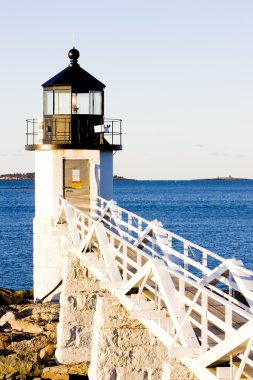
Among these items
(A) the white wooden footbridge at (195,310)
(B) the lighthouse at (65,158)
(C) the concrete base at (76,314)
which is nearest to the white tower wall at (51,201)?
(B) the lighthouse at (65,158)

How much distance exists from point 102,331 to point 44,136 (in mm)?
10432

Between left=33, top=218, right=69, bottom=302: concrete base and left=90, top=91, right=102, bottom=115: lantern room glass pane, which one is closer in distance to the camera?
left=33, top=218, right=69, bottom=302: concrete base

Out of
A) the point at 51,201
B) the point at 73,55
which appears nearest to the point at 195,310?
the point at 51,201

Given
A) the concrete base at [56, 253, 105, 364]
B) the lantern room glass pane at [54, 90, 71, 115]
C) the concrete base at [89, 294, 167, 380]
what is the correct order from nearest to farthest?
the concrete base at [89, 294, 167, 380], the concrete base at [56, 253, 105, 364], the lantern room glass pane at [54, 90, 71, 115]

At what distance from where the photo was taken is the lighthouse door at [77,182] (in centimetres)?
2342

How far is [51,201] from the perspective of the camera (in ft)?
77.2

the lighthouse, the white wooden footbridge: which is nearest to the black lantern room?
the lighthouse

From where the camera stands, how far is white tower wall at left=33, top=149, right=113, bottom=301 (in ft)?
76.8

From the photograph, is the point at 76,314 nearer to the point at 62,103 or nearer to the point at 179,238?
the point at 179,238

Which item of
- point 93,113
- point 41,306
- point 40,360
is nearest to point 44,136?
point 93,113

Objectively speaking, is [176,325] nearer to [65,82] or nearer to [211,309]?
[211,309]

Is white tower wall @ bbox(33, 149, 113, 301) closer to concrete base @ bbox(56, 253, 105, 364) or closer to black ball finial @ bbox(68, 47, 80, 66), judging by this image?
black ball finial @ bbox(68, 47, 80, 66)

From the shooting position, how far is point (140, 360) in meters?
14.7

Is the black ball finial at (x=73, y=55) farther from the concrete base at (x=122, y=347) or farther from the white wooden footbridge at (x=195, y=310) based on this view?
the concrete base at (x=122, y=347)
